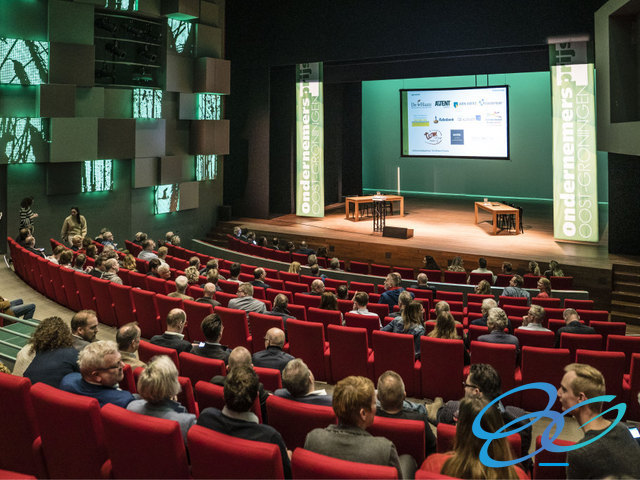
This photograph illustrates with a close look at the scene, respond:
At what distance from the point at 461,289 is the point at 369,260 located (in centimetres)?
439

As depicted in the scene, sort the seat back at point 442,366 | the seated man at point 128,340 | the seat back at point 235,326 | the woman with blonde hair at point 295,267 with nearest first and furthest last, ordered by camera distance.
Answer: the seated man at point 128,340
the seat back at point 442,366
the seat back at point 235,326
the woman with blonde hair at point 295,267

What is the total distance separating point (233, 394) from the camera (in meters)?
2.74

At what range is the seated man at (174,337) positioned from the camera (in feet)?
14.9

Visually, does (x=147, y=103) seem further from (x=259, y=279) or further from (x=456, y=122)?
(x=456, y=122)

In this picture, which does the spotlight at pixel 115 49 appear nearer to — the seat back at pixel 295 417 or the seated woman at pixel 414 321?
the seated woman at pixel 414 321

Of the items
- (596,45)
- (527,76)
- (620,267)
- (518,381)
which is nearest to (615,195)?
(620,267)

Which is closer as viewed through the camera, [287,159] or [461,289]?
[461,289]

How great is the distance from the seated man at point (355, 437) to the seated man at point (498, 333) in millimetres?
2595

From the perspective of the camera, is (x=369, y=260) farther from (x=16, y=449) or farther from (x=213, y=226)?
(x=16, y=449)

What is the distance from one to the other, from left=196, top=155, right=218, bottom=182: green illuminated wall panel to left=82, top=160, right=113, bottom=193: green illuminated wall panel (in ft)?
8.47

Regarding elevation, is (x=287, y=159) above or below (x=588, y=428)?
above

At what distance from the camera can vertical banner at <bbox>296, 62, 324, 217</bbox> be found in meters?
15.2

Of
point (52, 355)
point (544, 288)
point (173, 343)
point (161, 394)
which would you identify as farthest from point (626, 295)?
point (52, 355)

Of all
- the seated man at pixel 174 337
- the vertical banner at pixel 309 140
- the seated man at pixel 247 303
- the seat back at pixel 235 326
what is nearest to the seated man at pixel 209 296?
the seated man at pixel 247 303
